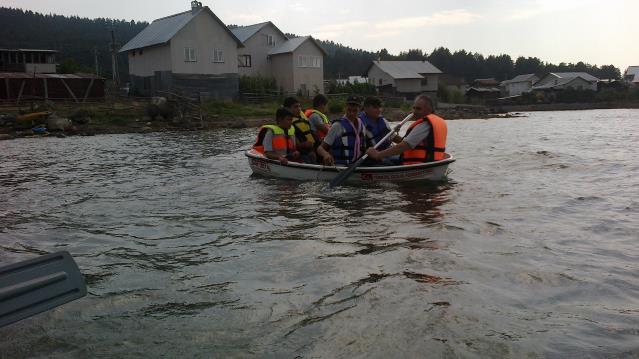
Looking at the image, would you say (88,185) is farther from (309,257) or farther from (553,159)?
(553,159)

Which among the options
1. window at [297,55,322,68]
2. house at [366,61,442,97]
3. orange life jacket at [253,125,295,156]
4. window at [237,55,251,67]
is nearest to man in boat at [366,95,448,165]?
orange life jacket at [253,125,295,156]

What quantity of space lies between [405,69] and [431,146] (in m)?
62.1

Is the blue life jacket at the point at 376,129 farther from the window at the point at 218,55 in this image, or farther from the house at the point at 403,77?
the house at the point at 403,77

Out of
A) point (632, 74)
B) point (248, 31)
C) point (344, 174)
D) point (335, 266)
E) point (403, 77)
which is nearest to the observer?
point (335, 266)

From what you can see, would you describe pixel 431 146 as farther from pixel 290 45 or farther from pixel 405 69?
pixel 405 69

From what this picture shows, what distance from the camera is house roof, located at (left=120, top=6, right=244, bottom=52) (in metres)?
36.9

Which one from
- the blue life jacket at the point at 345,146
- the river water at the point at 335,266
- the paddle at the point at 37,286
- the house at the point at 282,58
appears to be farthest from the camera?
the house at the point at 282,58

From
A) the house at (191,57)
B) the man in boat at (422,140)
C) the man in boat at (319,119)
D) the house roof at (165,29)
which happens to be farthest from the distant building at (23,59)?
the man in boat at (422,140)


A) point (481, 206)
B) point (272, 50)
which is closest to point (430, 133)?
point (481, 206)

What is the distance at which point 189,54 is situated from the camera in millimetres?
37281

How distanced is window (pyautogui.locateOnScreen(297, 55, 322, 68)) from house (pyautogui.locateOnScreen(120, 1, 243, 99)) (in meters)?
7.21

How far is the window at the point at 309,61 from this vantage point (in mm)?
45844

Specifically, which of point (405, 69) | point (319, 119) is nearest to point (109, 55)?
point (405, 69)

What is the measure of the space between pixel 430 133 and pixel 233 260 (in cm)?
512
